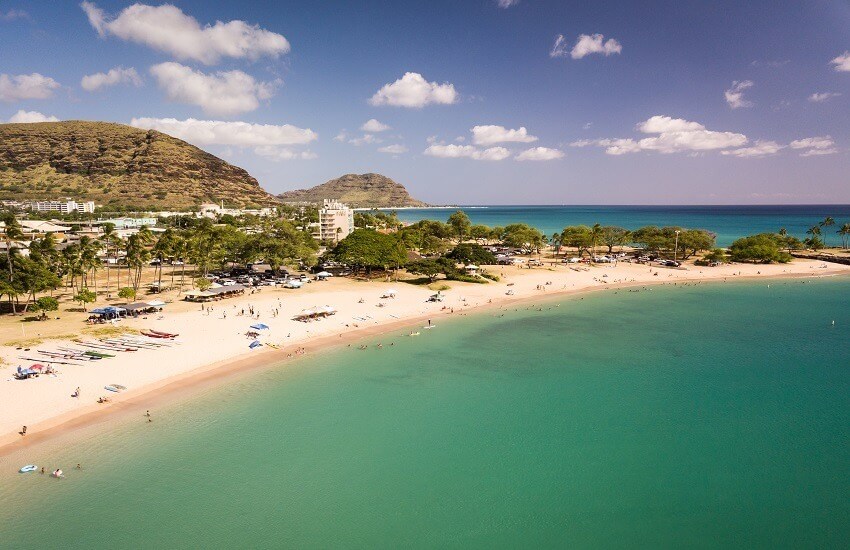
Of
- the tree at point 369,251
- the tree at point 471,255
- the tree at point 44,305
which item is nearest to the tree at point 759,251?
the tree at point 471,255

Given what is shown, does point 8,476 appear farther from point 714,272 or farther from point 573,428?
point 714,272

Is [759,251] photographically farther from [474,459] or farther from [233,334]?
[233,334]

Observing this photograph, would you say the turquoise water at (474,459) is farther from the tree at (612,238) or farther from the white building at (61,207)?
the white building at (61,207)

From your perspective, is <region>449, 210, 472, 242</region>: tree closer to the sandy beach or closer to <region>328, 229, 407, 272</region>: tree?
the sandy beach

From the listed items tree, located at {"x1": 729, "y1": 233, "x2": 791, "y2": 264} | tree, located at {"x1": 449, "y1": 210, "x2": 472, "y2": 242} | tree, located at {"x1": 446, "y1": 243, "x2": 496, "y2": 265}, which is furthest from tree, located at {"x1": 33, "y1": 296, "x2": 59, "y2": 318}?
tree, located at {"x1": 729, "y1": 233, "x2": 791, "y2": 264}

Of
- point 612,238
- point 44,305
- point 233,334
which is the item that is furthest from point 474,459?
point 612,238

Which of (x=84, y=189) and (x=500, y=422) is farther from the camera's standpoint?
(x=84, y=189)

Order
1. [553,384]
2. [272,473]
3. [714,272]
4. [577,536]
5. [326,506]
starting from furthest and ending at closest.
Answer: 1. [714,272]
2. [553,384]
3. [272,473]
4. [326,506]
5. [577,536]

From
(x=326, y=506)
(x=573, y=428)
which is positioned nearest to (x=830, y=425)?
(x=573, y=428)
